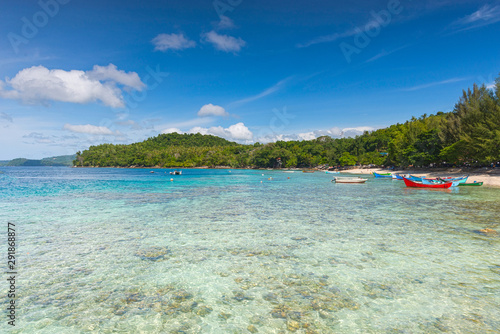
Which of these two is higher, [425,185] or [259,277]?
[259,277]

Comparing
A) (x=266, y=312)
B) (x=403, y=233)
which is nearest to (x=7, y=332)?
(x=266, y=312)

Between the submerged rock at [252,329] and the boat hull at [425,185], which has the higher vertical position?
the submerged rock at [252,329]

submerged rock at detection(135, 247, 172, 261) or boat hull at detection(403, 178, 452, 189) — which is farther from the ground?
submerged rock at detection(135, 247, 172, 261)

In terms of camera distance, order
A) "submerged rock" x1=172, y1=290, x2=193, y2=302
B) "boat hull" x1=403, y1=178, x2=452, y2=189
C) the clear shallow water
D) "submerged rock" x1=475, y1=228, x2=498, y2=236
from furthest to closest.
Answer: "boat hull" x1=403, y1=178, x2=452, y2=189
"submerged rock" x1=475, y1=228, x2=498, y2=236
"submerged rock" x1=172, y1=290, x2=193, y2=302
the clear shallow water

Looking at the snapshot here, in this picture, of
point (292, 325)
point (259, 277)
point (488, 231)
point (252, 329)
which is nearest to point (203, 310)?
point (252, 329)

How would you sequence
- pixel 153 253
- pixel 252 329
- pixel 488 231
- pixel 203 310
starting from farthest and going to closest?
1. pixel 488 231
2. pixel 153 253
3. pixel 203 310
4. pixel 252 329

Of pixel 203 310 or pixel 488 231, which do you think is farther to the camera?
pixel 488 231

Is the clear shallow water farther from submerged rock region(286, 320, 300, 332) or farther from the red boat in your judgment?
the red boat

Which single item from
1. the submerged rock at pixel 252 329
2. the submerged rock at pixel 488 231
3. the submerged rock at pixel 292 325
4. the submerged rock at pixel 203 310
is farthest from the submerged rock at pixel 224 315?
the submerged rock at pixel 488 231

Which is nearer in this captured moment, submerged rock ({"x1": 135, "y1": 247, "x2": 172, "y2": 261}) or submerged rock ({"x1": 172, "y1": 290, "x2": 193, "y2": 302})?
submerged rock ({"x1": 172, "y1": 290, "x2": 193, "y2": 302})

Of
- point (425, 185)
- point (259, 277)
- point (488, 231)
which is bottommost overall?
point (425, 185)

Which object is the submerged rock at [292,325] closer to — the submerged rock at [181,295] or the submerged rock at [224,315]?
the submerged rock at [224,315]

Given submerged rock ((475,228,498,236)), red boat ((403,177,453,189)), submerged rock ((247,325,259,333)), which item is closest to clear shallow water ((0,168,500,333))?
submerged rock ((247,325,259,333))

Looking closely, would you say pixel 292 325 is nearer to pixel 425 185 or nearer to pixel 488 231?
pixel 488 231
